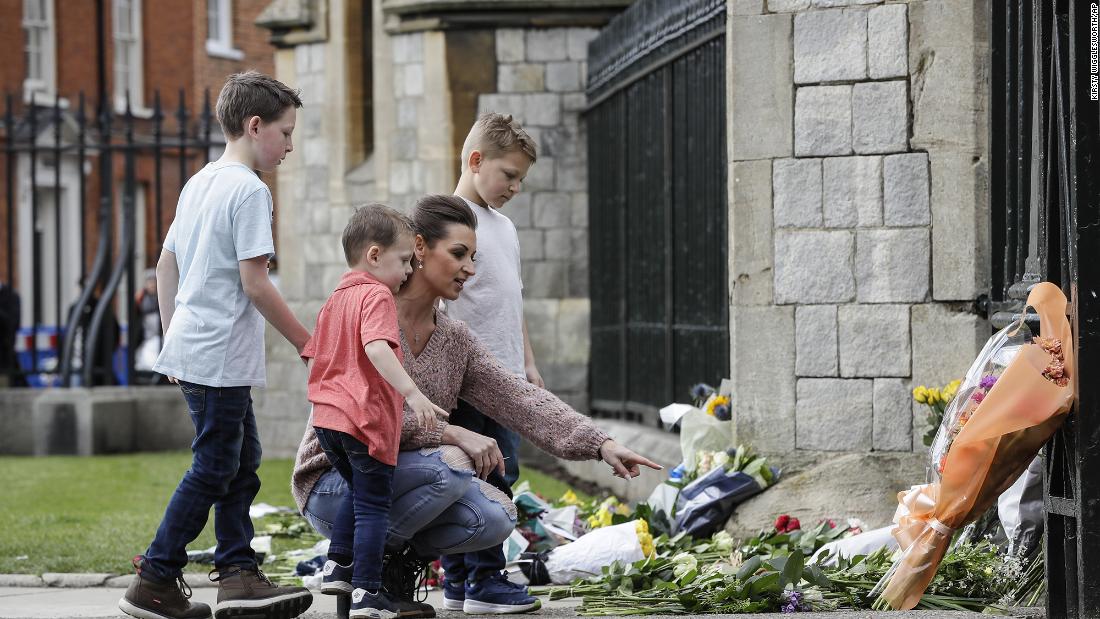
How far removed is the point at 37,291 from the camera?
13336 mm

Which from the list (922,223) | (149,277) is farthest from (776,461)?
(149,277)

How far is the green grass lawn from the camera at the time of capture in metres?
7.04

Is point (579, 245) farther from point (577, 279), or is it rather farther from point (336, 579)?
point (336, 579)

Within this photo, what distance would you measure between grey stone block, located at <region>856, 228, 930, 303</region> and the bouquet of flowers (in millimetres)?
1504

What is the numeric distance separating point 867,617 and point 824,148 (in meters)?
2.56

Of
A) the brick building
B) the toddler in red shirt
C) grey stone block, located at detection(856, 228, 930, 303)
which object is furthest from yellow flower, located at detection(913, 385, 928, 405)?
the brick building

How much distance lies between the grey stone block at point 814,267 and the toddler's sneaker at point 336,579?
2657 millimetres

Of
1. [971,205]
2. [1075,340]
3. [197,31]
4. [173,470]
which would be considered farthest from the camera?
[197,31]

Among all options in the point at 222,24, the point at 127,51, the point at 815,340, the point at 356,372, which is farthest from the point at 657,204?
the point at 222,24

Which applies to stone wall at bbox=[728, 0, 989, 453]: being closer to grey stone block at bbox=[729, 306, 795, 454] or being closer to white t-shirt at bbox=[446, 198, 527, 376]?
grey stone block at bbox=[729, 306, 795, 454]

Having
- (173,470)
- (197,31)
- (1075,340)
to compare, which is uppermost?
(197,31)

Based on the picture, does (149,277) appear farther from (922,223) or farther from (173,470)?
(922,223)

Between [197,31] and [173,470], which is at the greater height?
[197,31]

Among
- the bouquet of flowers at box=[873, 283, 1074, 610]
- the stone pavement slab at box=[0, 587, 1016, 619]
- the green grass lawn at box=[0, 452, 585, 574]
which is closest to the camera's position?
the bouquet of flowers at box=[873, 283, 1074, 610]
